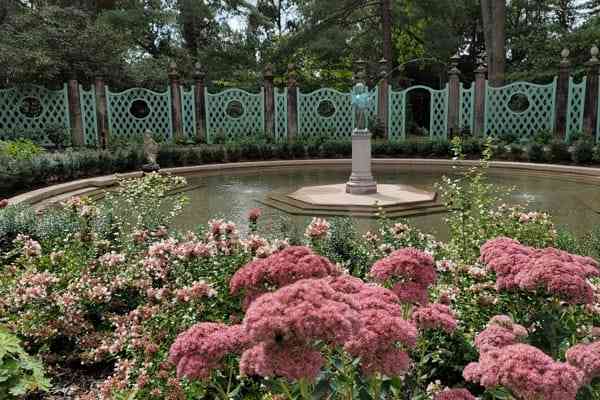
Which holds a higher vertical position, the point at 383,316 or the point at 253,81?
the point at 253,81

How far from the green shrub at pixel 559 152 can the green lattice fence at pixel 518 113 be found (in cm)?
289

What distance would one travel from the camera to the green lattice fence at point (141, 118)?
15.3m

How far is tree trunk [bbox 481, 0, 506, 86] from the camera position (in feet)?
55.2

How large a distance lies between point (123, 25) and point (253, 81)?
509 cm

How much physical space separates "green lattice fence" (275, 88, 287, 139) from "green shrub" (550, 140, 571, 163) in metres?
7.51

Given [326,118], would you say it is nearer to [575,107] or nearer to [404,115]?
[404,115]

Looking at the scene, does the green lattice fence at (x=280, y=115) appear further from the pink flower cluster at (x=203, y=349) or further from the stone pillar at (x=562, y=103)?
the pink flower cluster at (x=203, y=349)

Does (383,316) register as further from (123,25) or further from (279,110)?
(123,25)

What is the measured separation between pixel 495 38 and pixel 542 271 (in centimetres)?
1733

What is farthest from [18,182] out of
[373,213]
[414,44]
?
[414,44]

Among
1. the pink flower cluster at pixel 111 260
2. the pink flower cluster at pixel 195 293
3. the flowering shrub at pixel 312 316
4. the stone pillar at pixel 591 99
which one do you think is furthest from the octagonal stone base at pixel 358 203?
the stone pillar at pixel 591 99

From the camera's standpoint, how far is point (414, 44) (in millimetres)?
24750

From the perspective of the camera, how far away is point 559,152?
482 inches

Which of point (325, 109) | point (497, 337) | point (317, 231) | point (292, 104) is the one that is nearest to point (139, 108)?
point (292, 104)
